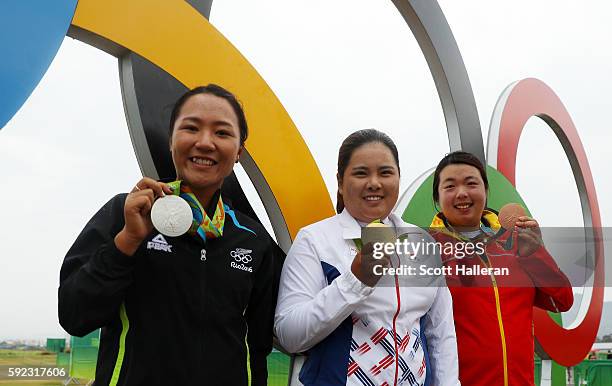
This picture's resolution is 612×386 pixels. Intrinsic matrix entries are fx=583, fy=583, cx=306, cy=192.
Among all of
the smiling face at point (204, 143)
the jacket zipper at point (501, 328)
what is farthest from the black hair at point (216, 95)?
the jacket zipper at point (501, 328)

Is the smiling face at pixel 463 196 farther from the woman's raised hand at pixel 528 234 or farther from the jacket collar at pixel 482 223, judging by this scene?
the woman's raised hand at pixel 528 234

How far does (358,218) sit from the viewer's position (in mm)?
2314

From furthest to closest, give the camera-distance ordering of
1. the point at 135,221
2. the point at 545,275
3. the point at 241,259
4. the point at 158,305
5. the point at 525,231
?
the point at 545,275, the point at 525,231, the point at 241,259, the point at 158,305, the point at 135,221

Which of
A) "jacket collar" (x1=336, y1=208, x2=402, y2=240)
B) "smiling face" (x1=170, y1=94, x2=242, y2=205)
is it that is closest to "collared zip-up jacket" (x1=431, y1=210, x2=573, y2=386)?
"jacket collar" (x1=336, y1=208, x2=402, y2=240)

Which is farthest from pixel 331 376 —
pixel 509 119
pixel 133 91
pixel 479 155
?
pixel 509 119

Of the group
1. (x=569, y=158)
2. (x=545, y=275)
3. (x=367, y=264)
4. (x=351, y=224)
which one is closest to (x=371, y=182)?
(x=351, y=224)

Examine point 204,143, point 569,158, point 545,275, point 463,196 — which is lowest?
point 545,275

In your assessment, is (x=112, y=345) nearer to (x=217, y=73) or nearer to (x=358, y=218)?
(x=358, y=218)

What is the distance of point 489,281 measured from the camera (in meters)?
2.67

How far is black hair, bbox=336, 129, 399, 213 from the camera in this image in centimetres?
233

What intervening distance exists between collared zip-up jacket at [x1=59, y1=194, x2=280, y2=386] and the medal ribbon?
0.11 feet

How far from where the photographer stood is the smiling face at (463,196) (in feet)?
9.24

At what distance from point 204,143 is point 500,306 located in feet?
5.20

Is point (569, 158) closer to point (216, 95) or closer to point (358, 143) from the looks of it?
point (358, 143)
